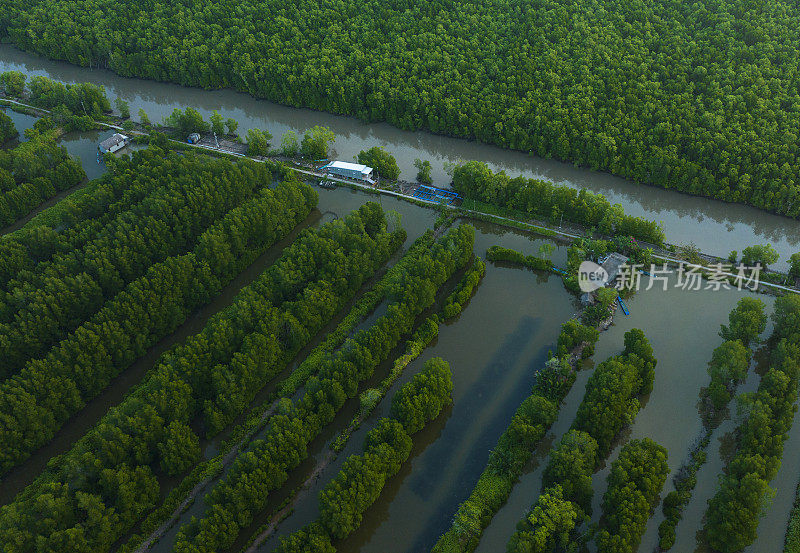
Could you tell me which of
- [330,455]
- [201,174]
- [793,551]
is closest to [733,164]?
[793,551]

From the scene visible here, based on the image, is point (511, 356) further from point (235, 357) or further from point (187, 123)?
point (187, 123)

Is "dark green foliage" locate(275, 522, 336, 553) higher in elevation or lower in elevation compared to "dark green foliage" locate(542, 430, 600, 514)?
lower

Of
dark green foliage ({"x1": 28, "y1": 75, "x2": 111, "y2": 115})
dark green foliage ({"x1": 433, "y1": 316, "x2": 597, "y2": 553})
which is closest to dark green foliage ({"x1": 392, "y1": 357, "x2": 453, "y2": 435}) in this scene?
dark green foliage ({"x1": 433, "y1": 316, "x2": 597, "y2": 553})

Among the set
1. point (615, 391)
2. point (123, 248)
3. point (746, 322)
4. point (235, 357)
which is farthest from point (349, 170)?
point (746, 322)

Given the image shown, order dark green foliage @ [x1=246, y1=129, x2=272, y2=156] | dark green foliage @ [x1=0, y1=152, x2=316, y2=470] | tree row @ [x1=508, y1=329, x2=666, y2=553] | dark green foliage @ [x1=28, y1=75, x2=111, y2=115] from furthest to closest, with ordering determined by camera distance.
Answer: dark green foliage @ [x1=28, y1=75, x2=111, y2=115], dark green foliage @ [x1=246, y1=129, x2=272, y2=156], dark green foliage @ [x1=0, y1=152, x2=316, y2=470], tree row @ [x1=508, y1=329, x2=666, y2=553]

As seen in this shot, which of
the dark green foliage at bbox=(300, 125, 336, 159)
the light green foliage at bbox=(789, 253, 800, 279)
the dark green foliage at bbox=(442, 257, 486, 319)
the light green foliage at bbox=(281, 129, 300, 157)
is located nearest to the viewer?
the dark green foliage at bbox=(442, 257, 486, 319)

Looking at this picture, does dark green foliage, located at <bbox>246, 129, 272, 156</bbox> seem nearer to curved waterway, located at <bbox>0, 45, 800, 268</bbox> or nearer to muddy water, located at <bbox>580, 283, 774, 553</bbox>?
curved waterway, located at <bbox>0, 45, 800, 268</bbox>

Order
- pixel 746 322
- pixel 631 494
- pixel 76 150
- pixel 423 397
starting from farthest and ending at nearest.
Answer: pixel 76 150 < pixel 746 322 < pixel 423 397 < pixel 631 494

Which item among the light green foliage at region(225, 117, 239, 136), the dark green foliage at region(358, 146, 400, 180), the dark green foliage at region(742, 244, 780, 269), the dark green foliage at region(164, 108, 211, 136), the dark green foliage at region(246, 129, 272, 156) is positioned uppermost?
the dark green foliage at region(742, 244, 780, 269)
